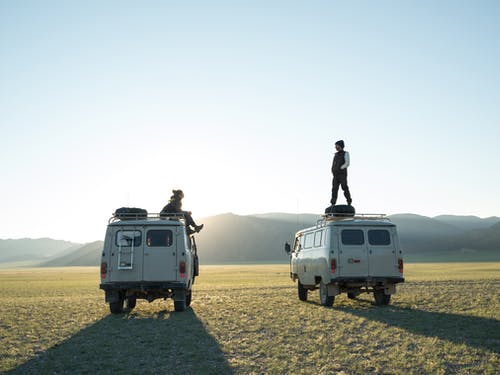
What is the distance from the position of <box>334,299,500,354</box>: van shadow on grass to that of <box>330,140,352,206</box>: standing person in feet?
14.9

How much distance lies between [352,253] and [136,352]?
8197 millimetres

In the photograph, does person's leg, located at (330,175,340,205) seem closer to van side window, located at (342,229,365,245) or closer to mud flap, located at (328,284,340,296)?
van side window, located at (342,229,365,245)

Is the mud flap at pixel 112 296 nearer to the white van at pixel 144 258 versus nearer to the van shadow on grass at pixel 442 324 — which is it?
the white van at pixel 144 258

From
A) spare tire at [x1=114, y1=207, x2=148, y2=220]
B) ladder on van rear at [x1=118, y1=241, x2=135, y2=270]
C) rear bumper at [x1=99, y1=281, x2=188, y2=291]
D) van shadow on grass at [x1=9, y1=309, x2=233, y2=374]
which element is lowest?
van shadow on grass at [x1=9, y1=309, x2=233, y2=374]

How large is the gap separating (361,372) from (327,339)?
9.55ft

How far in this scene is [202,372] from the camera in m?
8.25

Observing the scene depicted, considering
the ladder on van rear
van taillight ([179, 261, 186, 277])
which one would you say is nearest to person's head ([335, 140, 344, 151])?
van taillight ([179, 261, 186, 277])

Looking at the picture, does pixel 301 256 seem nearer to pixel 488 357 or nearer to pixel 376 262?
pixel 376 262

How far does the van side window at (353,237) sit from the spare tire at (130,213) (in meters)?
6.20

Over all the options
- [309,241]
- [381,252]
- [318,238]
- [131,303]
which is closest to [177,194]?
[131,303]

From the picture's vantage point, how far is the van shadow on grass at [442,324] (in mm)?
10383

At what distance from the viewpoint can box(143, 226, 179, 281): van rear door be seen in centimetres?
1638

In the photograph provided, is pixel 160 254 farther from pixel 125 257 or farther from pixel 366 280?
pixel 366 280

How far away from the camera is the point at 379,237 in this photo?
54.7 feet
